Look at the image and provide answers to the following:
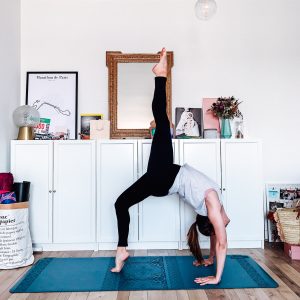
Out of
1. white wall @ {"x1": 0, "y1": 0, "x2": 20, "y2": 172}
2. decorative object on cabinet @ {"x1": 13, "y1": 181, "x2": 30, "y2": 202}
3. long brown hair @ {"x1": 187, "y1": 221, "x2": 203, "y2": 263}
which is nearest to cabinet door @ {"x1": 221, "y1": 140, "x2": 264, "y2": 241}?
long brown hair @ {"x1": 187, "y1": 221, "x2": 203, "y2": 263}

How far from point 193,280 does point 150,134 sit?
67.2 inches

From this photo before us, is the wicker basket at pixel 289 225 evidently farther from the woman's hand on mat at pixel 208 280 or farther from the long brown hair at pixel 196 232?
the woman's hand on mat at pixel 208 280

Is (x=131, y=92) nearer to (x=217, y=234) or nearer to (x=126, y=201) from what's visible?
(x=126, y=201)

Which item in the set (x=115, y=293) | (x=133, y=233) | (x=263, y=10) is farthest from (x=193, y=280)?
(x=263, y=10)

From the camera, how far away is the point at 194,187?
2516 millimetres

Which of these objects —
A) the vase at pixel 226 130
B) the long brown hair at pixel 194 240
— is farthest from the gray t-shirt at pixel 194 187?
the vase at pixel 226 130

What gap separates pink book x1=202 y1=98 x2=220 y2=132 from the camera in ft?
12.0

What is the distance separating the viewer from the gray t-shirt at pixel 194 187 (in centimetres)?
248

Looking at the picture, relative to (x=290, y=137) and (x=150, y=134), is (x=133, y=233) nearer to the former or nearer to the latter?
(x=150, y=134)

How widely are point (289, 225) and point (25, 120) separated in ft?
9.28

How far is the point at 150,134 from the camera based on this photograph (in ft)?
11.8

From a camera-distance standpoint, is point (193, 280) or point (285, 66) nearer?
point (193, 280)

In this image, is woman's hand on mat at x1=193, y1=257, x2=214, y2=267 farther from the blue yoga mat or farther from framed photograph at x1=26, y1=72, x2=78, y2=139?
framed photograph at x1=26, y1=72, x2=78, y2=139

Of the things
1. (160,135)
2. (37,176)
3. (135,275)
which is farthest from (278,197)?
(37,176)
